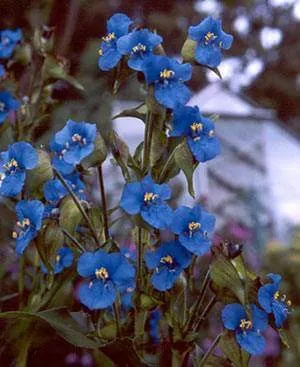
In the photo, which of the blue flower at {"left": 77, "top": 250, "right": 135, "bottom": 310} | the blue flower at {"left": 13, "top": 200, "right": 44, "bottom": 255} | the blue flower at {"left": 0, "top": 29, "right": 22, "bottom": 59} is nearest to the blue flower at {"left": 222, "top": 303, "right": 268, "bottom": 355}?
the blue flower at {"left": 77, "top": 250, "right": 135, "bottom": 310}

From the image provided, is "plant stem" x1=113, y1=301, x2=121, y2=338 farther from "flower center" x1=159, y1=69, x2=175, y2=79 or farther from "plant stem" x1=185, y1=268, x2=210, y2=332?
"flower center" x1=159, y1=69, x2=175, y2=79

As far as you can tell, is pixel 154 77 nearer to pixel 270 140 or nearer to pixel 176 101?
pixel 176 101

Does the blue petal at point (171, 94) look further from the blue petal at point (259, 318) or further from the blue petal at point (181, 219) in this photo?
the blue petal at point (259, 318)

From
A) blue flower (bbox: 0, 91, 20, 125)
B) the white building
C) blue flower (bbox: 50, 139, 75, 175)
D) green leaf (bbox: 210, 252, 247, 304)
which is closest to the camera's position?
green leaf (bbox: 210, 252, 247, 304)

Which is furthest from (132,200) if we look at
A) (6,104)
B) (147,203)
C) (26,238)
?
(6,104)

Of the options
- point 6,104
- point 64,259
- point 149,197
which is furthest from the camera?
point 6,104

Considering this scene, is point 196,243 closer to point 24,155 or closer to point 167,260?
point 167,260

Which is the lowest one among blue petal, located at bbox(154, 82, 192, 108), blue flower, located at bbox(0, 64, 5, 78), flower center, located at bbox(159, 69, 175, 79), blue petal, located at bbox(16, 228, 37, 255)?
blue petal, located at bbox(16, 228, 37, 255)
